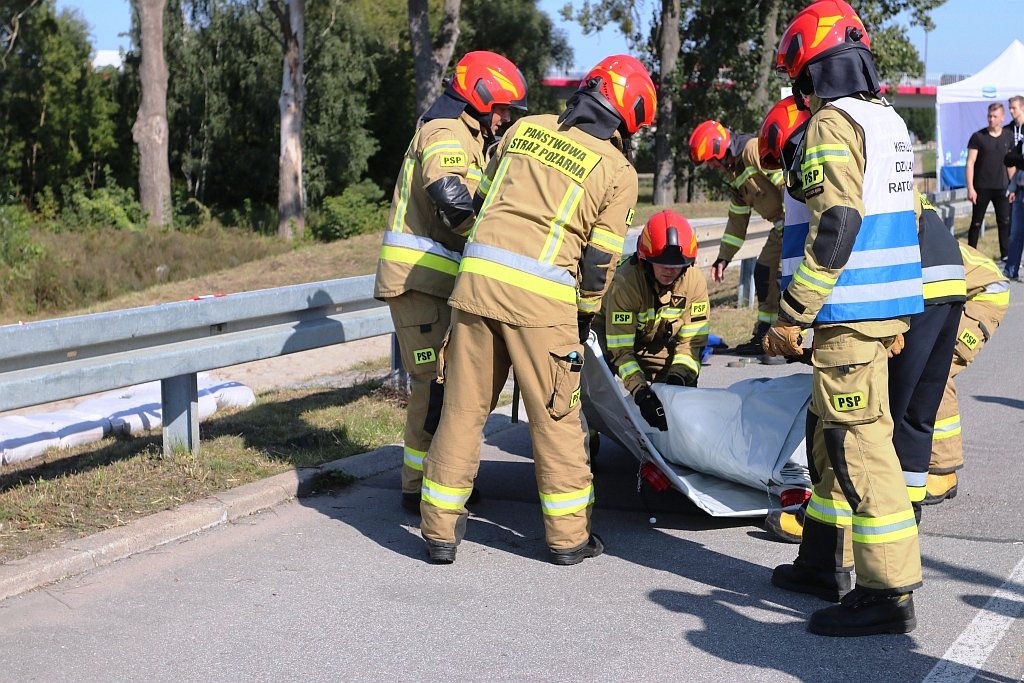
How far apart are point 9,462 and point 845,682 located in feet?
14.9

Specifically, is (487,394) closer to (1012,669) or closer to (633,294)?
(633,294)

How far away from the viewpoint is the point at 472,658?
12.5ft

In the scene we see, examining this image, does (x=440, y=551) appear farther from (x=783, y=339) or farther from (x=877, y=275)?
(x=877, y=275)

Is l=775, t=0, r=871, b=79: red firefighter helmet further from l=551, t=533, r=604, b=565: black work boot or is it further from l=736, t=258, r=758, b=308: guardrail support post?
l=736, t=258, r=758, b=308: guardrail support post

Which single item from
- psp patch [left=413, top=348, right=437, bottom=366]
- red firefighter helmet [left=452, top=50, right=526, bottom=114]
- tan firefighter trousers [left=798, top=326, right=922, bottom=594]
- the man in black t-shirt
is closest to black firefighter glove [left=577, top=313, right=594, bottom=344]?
psp patch [left=413, top=348, right=437, bottom=366]

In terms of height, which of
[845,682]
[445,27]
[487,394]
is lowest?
[845,682]

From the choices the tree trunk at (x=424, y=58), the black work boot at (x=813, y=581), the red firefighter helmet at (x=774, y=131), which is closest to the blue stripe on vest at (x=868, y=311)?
the black work boot at (x=813, y=581)

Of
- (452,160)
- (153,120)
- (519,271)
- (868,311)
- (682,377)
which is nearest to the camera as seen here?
(868,311)

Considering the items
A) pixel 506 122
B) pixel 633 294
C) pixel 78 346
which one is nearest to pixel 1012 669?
pixel 633 294

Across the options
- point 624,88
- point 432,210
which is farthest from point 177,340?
point 624,88

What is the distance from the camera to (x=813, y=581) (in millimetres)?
4375

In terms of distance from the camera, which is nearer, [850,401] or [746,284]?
[850,401]

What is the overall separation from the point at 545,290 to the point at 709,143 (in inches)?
177

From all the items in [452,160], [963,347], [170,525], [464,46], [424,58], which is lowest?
[170,525]
